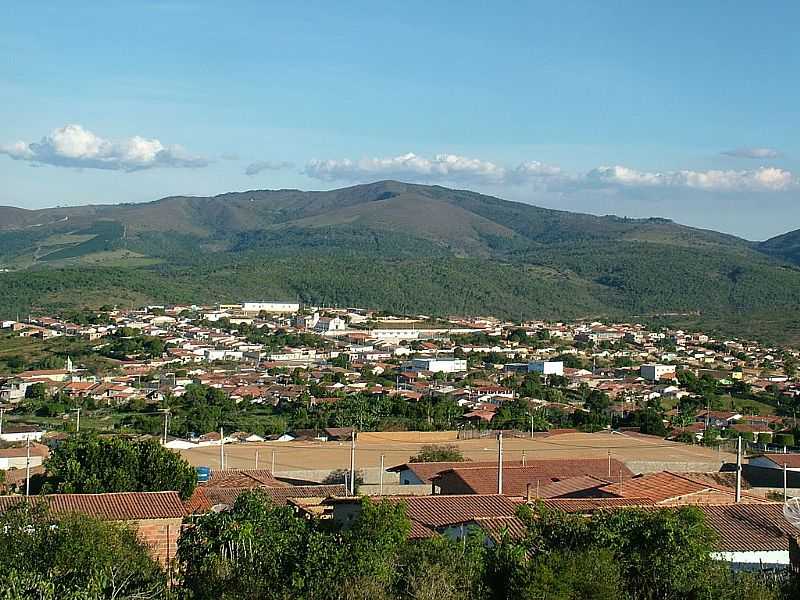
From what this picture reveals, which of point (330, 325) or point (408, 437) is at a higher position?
point (330, 325)

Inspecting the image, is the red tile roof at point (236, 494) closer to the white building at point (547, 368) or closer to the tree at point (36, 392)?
the tree at point (36, 392)

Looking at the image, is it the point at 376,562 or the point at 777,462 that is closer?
the point at 376,562

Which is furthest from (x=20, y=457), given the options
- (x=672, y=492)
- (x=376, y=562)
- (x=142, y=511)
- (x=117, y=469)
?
(x=376, y=562)

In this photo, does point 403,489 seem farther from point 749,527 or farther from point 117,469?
point 749,527

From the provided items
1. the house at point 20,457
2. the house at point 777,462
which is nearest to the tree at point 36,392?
the house at point 20,457

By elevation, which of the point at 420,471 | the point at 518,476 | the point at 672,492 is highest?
the point at 672,492

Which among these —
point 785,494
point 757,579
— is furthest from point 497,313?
point 757,579
